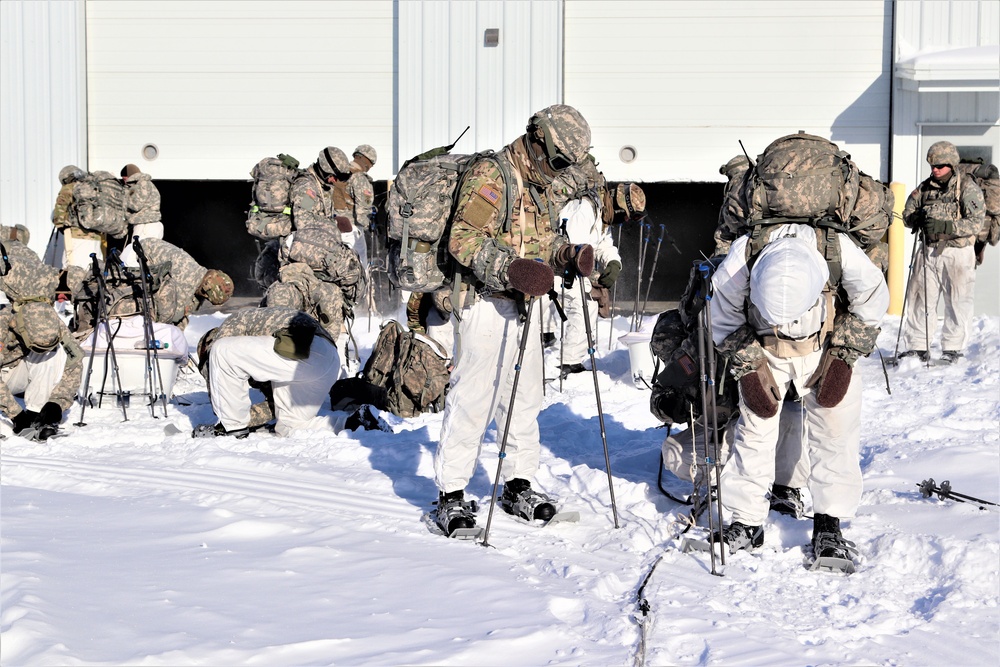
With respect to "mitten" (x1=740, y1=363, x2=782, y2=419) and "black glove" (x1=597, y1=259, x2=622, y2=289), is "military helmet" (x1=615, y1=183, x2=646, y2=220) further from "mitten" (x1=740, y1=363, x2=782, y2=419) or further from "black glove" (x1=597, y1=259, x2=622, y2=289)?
"mitten" (x1=740, y1=363, x2=782, y2=419)

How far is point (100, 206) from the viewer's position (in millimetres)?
11844

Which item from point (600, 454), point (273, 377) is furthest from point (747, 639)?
point (273, 377)

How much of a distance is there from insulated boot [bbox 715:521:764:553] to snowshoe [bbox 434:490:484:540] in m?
1.19

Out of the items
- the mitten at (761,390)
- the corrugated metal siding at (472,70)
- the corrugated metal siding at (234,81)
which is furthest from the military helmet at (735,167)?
the corrugated metal siding at (234,81)

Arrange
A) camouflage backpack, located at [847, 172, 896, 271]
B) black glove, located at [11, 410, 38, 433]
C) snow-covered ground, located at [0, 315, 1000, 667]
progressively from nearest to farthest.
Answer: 1. snow-covered ground, located at [0, 315, 1000, 667]
2. camouflage backpack, located at [847, 172, 896, 271]
3. black glove, located at [11, 410, 38, 433]

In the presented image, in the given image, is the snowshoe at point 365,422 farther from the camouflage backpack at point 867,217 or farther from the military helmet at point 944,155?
the military helmet at point 944,155

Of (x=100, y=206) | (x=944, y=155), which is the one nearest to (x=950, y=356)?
(x=944, y=155)

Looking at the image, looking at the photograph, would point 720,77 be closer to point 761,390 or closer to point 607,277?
point 607,277

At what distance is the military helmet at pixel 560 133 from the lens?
5.77 m

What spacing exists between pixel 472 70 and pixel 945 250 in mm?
7698

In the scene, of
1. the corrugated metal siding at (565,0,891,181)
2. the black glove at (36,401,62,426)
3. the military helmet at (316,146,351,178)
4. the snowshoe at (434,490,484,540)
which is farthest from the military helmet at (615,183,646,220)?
the snowshoe at (434,490,484,540)

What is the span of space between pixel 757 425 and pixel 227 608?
2563mm

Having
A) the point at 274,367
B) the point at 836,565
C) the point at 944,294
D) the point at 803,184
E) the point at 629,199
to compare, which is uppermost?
the point at 803,184

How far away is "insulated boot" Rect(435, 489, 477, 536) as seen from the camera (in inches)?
230
